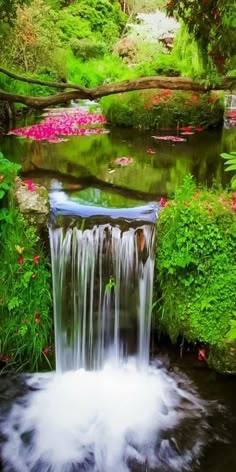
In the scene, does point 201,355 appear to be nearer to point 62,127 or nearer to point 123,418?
point 123,418

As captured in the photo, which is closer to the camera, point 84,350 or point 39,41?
point 84,350

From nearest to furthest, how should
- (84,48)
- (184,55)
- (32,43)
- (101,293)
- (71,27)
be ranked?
(101,293)
(184,55)
(32,43)
(84,48)
(71,27)

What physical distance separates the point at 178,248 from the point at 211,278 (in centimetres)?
40

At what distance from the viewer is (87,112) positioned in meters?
12.0

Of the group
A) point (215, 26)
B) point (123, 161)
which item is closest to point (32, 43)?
point (123, 161)

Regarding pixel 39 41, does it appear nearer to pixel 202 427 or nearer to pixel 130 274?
pixel 130 274

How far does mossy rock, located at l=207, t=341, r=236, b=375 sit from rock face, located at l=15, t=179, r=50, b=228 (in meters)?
1.99

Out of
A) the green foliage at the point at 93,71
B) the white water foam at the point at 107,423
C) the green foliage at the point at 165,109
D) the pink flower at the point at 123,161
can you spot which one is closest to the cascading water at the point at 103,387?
the white water foam at the point at 107,423

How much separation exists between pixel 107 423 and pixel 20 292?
134 cm

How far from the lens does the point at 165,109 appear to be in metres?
10.2

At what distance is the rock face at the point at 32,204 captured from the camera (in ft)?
14.5

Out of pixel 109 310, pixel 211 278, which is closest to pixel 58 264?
pixel 109 310

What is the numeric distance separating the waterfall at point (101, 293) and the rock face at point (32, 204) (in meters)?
0.18

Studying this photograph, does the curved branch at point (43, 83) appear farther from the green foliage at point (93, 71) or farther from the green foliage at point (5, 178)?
the green foliage at point (93, 71)
